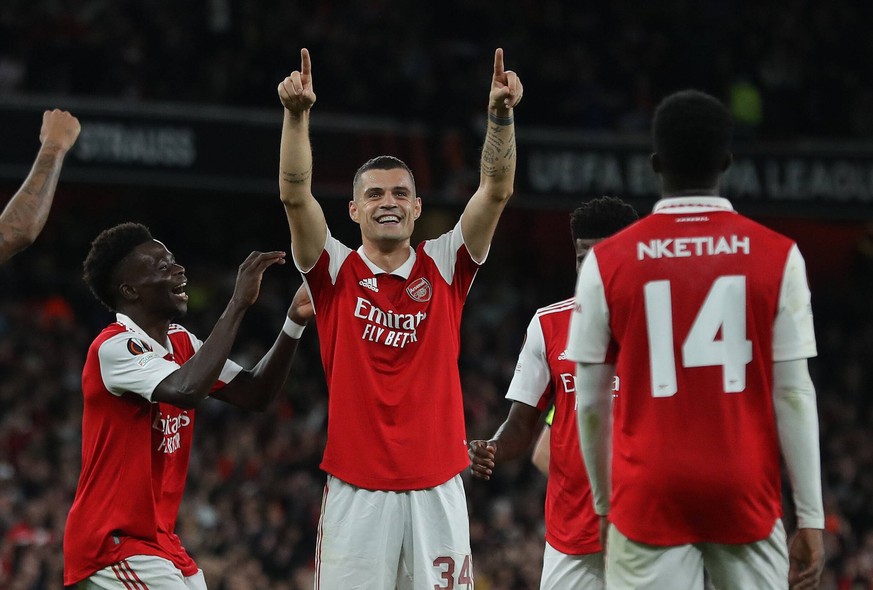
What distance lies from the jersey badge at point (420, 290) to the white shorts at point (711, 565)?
1.83 meters

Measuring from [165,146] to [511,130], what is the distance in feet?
34.1

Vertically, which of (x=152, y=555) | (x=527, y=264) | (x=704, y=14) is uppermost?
(x=704, y=14)

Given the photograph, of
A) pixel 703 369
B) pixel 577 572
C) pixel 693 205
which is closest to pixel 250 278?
pixel 577 572

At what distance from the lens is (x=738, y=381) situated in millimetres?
3793

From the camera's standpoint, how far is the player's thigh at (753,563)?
3811 mm

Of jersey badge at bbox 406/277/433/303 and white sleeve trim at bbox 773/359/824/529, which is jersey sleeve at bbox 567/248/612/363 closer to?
white sleeve trim at bbox 773/359/824/529

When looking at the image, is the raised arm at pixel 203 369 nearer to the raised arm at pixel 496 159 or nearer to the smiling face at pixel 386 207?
the smiling face at pixel 386 207

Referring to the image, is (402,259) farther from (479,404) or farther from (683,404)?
(479,404)

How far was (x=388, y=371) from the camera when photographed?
5.31 meters

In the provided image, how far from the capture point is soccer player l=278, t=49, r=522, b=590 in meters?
5.21

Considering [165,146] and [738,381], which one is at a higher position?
[165,146]

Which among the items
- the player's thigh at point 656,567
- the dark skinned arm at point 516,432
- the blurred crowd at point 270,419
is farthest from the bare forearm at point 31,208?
the blurred crowd at point 270,419

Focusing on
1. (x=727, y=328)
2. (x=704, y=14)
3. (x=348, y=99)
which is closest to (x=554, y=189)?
(x=348, y=99)

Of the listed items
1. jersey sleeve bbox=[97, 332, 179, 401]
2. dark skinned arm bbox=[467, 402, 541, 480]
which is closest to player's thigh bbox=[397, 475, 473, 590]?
dark skinned arm bbox=[467, 402, 541, 480]
